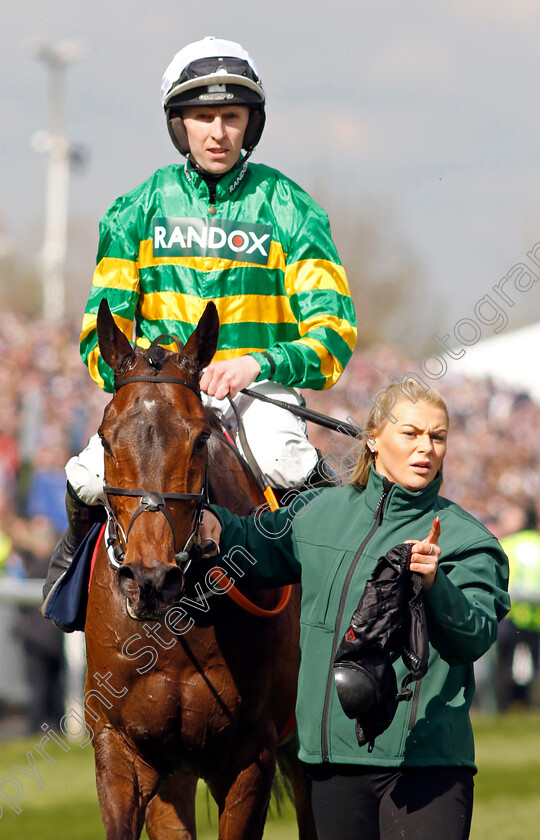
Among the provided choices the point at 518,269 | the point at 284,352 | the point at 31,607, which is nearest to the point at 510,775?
the point at 31,607

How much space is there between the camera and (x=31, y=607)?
30.3 feet

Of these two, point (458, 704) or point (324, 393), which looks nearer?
point (458, 704)

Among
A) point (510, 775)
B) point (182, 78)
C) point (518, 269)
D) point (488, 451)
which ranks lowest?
Answer: point (510, 775)

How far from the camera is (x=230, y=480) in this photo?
3689 mm

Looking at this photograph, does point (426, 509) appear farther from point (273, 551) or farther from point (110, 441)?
point (110, 441)

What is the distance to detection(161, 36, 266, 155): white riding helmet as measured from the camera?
3957 millimetres

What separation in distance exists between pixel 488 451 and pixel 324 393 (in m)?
1.99

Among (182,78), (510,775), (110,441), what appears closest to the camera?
(110,441)

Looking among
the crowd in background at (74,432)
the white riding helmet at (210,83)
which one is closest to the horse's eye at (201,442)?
the white riding helmet at (210,83)

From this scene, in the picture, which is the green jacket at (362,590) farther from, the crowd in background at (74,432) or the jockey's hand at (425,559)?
the crowd in background at (74,432)

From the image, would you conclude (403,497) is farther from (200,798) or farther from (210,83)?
(200,798)

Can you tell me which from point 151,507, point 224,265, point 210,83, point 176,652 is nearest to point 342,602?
point 151,507

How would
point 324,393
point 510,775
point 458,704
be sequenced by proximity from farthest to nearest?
point 324,393
point 510,775
point 458,704

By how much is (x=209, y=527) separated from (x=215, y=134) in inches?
58.5
